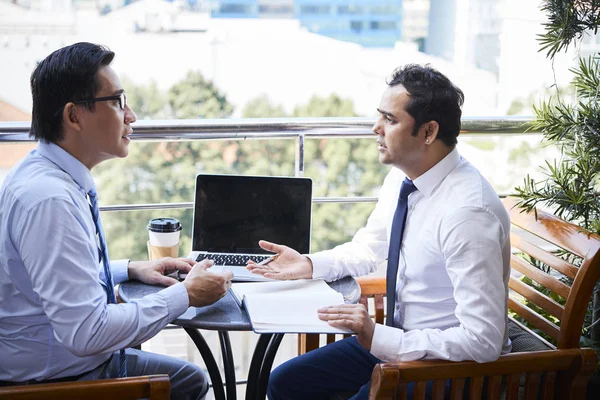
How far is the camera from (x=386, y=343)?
1.67 metres

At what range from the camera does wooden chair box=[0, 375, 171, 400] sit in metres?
1.38

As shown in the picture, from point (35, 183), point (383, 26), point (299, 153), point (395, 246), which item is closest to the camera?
point (35, 183)

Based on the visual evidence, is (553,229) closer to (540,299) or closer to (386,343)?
(540,299)

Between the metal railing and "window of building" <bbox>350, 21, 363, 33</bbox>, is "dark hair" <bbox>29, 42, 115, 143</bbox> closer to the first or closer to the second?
the metal railing

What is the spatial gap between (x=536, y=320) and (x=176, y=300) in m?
1.10

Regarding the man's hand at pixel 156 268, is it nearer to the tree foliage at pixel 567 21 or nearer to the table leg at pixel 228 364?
the table leg at pixel 228 364

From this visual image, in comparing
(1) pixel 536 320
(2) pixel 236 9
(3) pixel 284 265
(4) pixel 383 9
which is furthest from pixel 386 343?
Result: (4) pixel 383 9

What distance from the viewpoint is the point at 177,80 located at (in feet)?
90.0

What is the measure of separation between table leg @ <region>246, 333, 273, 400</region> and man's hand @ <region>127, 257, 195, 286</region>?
1.02 feet

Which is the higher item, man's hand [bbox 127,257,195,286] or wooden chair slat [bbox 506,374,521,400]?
man's hand [bbox 127,257,195,286]

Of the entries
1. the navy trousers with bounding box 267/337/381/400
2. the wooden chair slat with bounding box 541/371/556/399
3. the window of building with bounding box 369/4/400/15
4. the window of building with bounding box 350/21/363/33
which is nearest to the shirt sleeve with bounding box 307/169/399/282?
the navy trousers with bounding box 267/337/381/400

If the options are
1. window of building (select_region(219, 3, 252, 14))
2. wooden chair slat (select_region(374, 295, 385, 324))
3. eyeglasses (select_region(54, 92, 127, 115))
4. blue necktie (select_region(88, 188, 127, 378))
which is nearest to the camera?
eyeglasses (select_region(54, 92, 127, 115))

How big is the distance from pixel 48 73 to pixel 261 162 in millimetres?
22974

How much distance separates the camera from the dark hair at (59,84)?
1.68m
